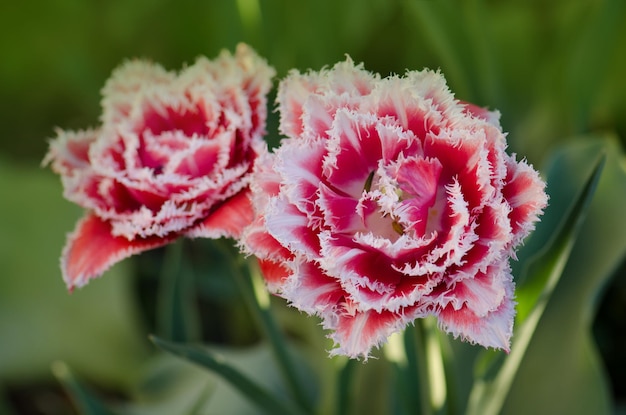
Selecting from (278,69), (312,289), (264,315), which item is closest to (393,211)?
(312,289)

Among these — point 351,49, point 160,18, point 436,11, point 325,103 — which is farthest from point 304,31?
point 325,103

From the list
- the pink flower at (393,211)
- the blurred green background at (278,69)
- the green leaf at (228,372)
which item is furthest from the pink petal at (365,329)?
the blurred green background at (278,69)

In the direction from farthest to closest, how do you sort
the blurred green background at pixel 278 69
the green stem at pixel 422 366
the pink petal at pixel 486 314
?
1. the blurred green background at pixel 278 69
2. the green stem at pixel 422 366
3. the pink petal at pixel 486 314

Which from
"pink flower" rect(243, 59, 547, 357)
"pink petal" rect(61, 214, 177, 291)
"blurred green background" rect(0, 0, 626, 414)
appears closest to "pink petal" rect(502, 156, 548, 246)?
"pink flower" rect(243, 59, 547, 357)

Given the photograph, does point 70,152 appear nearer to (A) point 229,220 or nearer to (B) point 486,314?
(A) point 229,220

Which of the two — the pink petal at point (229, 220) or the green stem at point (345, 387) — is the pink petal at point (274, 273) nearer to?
the pink petal at point (229, 220)

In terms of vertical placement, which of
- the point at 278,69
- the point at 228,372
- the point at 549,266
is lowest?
the point at 228,372
